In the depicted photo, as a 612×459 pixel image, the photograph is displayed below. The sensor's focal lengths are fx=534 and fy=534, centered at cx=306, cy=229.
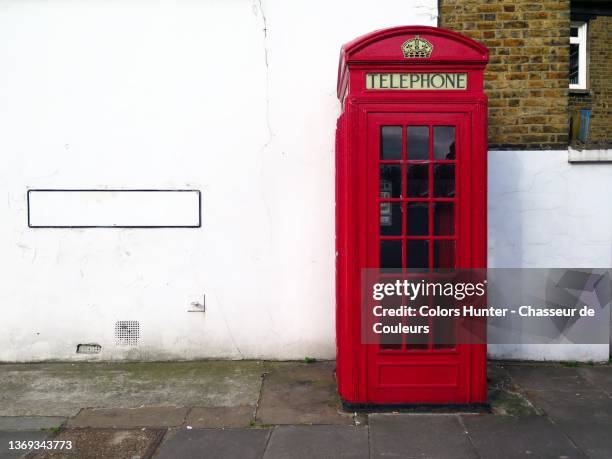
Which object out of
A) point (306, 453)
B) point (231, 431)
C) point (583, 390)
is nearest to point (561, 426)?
point (583, 390)

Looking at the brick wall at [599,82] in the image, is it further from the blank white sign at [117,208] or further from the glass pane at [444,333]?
the blank white sign at [117,208]

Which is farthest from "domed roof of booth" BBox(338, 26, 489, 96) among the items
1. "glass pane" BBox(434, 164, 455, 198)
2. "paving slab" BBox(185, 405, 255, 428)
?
"paving slab" BBox(185, 405, 255, 428)

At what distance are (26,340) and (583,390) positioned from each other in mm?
5340

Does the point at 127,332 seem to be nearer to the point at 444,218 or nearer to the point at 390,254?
the point at 390,254

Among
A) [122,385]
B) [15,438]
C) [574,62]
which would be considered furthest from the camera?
[574,62]

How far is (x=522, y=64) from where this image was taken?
533 cm

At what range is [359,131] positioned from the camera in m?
3.98

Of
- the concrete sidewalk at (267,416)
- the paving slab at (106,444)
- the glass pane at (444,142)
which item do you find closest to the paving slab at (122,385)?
the concrete sidewalk at (267,416)

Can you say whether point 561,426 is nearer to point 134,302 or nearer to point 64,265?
point 134,302

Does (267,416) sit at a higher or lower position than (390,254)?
lower

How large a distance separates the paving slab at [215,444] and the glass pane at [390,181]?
198 centimetres

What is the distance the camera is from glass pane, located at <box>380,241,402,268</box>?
4.09 meters

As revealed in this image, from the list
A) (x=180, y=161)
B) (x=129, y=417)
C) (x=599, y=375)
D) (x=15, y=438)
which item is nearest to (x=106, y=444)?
(x=129, y=417)

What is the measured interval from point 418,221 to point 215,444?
7.16 ft
